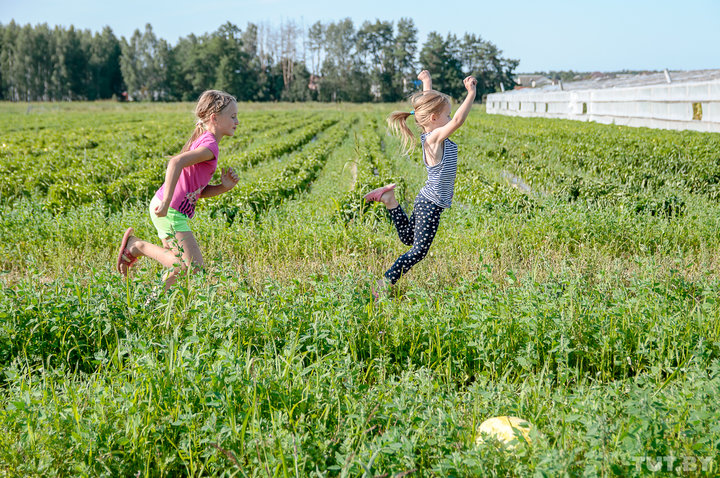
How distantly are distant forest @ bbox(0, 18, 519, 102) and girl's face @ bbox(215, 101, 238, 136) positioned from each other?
238 ft

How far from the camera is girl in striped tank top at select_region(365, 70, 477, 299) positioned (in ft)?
13.5

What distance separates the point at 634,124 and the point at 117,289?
23256mm

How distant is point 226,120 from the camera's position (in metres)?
3.96

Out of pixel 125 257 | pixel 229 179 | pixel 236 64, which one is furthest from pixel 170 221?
pixel 236 64

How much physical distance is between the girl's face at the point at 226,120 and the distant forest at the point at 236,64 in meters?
72.6

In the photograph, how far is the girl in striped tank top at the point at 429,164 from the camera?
4129mm

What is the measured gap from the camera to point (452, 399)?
261 centimetres

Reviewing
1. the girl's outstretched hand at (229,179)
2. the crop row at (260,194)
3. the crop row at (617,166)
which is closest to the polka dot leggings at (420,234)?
the girl's outstretched hand at (229,179)

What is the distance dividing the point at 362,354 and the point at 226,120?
198 cm

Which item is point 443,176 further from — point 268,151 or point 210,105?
point 268,151

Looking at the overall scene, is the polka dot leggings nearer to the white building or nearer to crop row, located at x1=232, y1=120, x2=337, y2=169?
crop row, located at x1=232, y1=120, x2=337, y2=169

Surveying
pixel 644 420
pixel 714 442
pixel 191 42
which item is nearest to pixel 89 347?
pixel 644 420

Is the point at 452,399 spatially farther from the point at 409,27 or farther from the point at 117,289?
the point at 409,27

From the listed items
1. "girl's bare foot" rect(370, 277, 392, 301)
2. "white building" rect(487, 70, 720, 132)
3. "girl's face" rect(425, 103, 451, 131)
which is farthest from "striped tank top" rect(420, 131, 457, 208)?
"white building" rect(487, 70, 720, 132)
